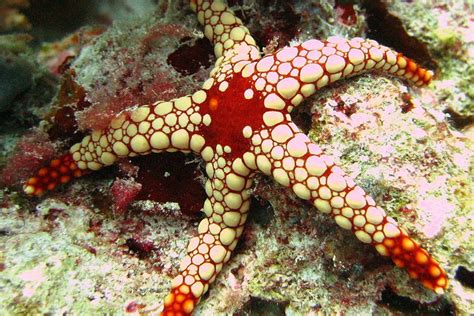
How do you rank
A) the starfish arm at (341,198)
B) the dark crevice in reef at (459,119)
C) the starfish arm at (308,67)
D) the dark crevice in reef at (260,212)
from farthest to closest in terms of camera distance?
the dark crevice in reef at (459,119) → the dark crevice in reef at (260,212) → the starfish arm at (308,67) → the starfish arm at (341,198)

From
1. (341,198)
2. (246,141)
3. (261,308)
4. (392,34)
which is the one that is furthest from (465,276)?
(392,34)

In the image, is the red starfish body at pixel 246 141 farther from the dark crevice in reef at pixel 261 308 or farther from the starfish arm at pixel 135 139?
the dark crevice in reef at pixel 261 308

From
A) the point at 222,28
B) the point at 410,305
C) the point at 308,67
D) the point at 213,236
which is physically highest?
the point at 308,67

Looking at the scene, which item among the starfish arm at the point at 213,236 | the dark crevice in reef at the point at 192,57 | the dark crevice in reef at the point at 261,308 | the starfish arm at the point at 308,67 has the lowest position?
the dark crevice in reef at the point at 261,308

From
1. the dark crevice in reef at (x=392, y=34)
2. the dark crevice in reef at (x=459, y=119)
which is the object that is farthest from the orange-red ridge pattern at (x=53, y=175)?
the dark crevice in reef at (x=459, y=119)

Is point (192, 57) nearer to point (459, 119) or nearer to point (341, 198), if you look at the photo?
point (341, 198)

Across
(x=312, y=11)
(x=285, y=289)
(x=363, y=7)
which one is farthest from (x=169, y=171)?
(x=363, y=7)

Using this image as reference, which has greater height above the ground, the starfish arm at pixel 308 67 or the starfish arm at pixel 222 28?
the starfish arm at pixel 308 67

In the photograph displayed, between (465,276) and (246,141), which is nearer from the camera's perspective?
(465,276)
